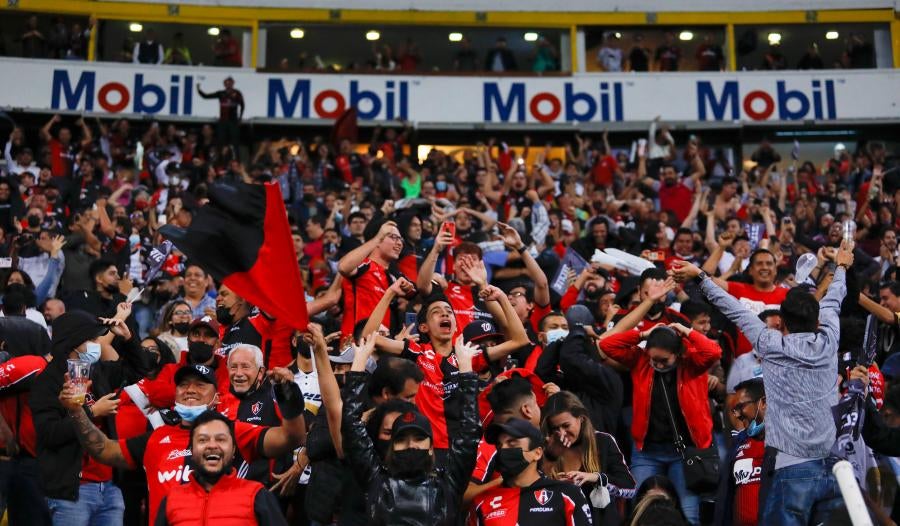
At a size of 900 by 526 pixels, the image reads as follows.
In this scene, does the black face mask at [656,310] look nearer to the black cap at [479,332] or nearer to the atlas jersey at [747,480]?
the black cap at [479,332]

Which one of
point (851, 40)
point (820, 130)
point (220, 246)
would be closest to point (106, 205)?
point (220, 246)

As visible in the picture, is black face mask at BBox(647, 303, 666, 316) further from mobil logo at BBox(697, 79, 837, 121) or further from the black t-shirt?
mobil logo at BBox(697, 79, 837, 121)

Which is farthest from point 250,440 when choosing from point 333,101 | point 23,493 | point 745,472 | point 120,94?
point 120,94

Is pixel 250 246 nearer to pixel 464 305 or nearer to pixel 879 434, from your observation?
pixel 464 305

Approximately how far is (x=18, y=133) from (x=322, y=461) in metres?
14.6

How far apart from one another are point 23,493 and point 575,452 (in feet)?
11.5

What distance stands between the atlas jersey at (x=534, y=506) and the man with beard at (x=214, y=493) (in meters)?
1.10

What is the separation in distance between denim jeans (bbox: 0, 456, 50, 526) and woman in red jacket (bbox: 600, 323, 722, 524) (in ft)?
12.6

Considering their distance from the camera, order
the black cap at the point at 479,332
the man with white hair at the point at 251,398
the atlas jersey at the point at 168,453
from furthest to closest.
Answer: the black cap at the point at 479,332 < the man with white hair at the point at 251,398 < the atlas jersey at the point at 168,453

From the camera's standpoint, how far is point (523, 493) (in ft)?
20.8

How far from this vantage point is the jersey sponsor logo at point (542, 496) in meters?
6.28

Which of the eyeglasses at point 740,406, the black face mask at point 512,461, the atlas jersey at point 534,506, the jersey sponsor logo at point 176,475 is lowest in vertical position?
the atlas jersey at point 534,506

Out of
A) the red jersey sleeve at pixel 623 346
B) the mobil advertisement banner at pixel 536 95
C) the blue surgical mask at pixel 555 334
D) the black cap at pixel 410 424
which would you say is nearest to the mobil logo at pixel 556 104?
the mobil advertisement banner at pixel 536 95

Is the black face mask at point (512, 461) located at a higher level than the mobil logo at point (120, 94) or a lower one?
lower
